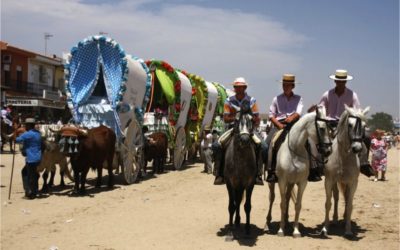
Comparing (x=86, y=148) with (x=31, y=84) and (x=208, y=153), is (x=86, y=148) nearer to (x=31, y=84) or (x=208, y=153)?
(x=208, y=153)

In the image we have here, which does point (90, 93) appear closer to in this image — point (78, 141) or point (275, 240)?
point (78, 141)

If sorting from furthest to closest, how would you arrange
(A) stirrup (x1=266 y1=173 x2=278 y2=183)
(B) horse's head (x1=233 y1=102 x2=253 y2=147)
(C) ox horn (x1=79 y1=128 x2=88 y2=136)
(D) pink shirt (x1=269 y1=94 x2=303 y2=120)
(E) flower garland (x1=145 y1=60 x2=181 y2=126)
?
(E) flower garland (x1=145 y1=60 x2=181 y2=126), (C) ox horn (x1=79 y1=128 x2=88 y2=136), (D) pink shirt (x1=269 y1=94 x2=303 y2=120), (A) stirrup (x1=266 y1=173 x2=278 y2=183), (B) horse's head (x1=233 y1=102 x2=253 y2=147)

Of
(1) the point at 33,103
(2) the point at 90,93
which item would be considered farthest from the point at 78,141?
(1) the point at 33,103

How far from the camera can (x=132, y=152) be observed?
13398 mm

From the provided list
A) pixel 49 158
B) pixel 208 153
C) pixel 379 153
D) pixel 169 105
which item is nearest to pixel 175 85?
pixel 169 105

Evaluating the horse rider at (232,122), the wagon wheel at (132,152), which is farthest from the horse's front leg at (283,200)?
the wagon wheel at (132,152)

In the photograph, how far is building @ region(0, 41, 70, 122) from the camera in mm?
34250

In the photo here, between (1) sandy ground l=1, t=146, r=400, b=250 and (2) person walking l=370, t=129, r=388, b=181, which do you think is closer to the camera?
(1) sandy ground l=1, t=146, r=400, b=250

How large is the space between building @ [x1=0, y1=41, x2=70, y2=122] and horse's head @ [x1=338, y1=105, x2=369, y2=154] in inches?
1156

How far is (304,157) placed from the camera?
7.30 metres

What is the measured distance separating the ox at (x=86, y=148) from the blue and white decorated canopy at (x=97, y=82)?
0.61 metres

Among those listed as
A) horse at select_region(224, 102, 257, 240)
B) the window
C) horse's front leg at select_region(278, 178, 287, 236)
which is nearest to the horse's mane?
horse's front leg at select_region(278, 178, 287, 236)

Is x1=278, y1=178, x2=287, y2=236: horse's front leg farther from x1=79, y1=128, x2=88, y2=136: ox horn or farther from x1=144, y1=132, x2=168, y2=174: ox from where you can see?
x1=144, y1=132, x2=168, y2=174: ox

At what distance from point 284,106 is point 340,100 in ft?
3.39
